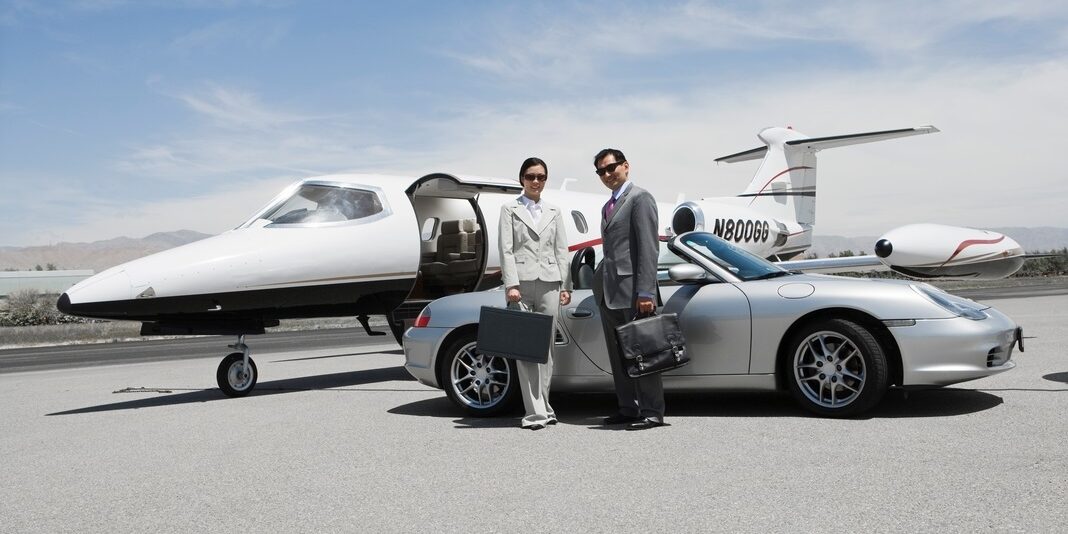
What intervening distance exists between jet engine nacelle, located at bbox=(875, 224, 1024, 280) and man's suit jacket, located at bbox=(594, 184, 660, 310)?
821cm

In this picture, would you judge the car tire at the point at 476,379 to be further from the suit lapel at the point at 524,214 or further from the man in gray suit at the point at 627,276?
the suit lapel at the point at 524,214

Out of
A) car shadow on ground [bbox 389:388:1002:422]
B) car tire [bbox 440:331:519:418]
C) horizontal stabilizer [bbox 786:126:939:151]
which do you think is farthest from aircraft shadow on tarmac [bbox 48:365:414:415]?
horizontal stabilizer [bbox 786:126:939:151]

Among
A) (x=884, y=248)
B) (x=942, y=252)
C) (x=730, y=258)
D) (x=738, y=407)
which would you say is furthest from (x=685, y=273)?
(x=942, y=252)

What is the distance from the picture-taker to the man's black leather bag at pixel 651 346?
6.51 m

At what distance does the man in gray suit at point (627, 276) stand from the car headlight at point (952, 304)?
1.90 metres

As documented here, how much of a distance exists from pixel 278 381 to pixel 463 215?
10.4 ft

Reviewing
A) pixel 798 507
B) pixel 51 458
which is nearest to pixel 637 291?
pixel 798 507

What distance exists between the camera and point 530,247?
280 inches

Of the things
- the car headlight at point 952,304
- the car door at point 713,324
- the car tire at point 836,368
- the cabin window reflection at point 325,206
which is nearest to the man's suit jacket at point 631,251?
the car door at point 713,324

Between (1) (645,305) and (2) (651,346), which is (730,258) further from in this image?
(2) (651,346)

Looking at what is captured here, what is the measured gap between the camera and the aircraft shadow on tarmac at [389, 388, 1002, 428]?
675 cm

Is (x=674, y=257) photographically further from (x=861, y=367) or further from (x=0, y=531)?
(x=0, y=531)

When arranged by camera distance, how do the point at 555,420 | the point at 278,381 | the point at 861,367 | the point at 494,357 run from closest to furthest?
1. the point at 861,367
2. the point at 555,420
3. the point at 494,357
4. the point at 278,381

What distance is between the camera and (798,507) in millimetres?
4230
